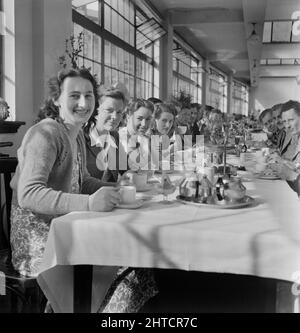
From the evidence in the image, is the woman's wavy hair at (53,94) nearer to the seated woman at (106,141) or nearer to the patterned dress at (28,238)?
the patterned dress at (28,238)

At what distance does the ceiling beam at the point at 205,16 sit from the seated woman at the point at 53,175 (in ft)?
21.5

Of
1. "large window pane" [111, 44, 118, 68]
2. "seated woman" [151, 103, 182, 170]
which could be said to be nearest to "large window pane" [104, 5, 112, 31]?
"large window pane" [111, 44, 118, 68]

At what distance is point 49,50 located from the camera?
3.30m

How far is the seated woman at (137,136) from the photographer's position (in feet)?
7.19

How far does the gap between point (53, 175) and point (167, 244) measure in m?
0.48

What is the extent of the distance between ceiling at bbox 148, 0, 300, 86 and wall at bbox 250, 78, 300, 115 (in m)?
0.82

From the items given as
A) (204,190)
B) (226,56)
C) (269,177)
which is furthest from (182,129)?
(226,56)

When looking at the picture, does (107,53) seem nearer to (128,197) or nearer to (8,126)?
(8,126)

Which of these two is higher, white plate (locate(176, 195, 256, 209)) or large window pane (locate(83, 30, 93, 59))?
large window pane (locate(83, 30, 93, 59))

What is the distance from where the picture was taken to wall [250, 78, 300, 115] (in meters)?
15.2

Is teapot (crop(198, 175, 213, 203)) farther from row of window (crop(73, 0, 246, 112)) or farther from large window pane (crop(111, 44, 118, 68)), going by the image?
large window pane (crop(111, 44, 118, 68))

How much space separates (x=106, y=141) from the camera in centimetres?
204

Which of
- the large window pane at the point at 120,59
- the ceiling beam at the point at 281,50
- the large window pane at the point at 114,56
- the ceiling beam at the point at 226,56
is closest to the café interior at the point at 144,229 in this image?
the large window pane at the point at 114,56
